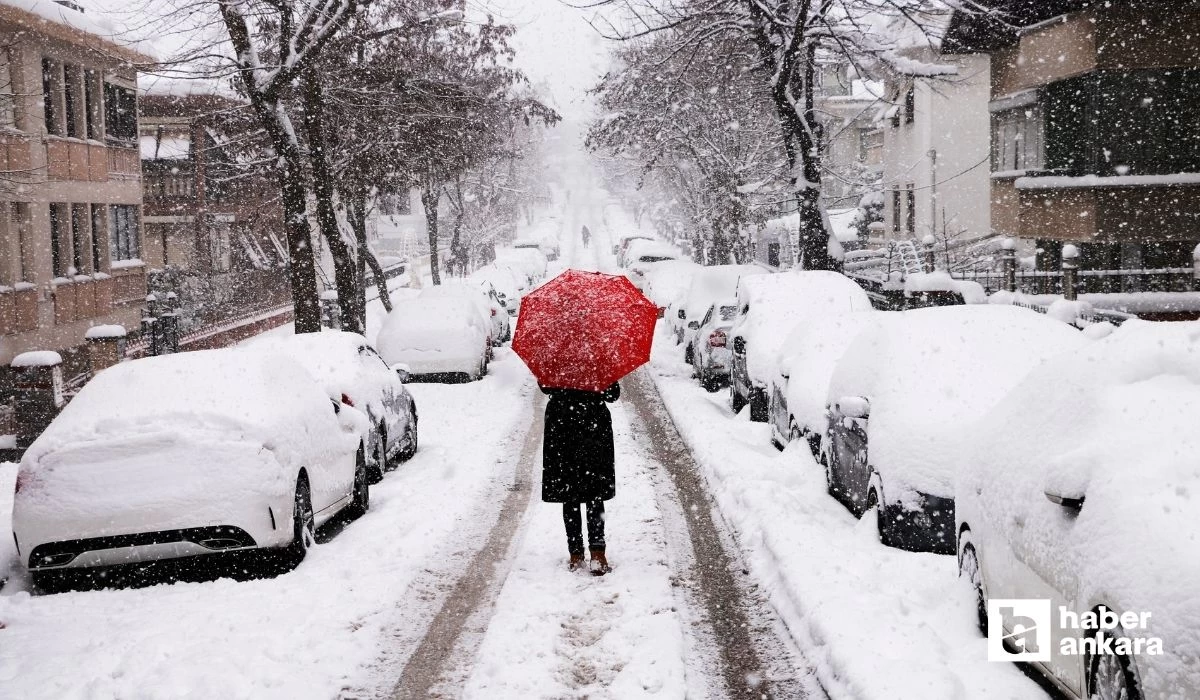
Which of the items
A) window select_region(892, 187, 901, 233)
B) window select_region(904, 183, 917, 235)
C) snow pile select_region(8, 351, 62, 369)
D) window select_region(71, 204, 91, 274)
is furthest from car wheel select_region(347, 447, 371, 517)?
window select_region(892, 187, 901, 233)

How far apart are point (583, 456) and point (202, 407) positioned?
8.92 ft

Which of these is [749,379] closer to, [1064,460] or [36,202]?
[1064,460]

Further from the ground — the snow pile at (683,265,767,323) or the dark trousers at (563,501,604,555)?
the snow pile at (683,265,767,323)

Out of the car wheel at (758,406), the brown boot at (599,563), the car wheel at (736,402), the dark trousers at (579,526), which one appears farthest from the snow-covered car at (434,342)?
the brown boot at (599,563)

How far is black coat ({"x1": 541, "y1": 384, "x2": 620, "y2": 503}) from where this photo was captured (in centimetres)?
772

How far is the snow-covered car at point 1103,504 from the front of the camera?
3756mm

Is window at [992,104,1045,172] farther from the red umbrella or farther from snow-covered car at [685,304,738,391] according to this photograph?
the red umbrella

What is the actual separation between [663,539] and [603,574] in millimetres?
1182

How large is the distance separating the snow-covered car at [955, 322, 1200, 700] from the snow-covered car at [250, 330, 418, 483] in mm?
6534

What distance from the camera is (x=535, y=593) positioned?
729 cm

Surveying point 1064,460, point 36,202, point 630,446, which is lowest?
point 630,446

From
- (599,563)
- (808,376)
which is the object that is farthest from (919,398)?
(808,376)

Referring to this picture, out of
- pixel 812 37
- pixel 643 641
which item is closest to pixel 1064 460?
pixel 643 641

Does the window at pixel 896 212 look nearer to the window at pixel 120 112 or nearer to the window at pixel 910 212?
the window at pixel 910 212
